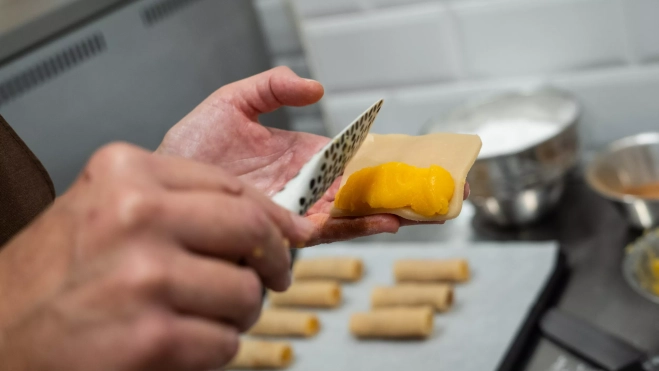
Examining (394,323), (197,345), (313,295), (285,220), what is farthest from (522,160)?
(197,345)

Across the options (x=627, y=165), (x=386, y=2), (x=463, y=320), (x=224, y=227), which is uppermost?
(x=224, y=227)

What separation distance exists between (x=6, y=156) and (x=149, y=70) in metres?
0.56

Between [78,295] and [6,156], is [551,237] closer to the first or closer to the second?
[6,156]

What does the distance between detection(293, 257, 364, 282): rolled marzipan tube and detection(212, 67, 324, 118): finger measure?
1.82 feet

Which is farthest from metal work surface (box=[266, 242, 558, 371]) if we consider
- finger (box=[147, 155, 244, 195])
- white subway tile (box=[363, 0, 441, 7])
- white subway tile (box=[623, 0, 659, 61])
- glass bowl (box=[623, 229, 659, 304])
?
finger (box=[147, 155, 244, 195])

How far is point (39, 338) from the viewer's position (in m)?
0.43

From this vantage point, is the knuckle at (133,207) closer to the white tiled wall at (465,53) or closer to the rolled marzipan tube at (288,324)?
the rolled marzipan tube at (288,324)

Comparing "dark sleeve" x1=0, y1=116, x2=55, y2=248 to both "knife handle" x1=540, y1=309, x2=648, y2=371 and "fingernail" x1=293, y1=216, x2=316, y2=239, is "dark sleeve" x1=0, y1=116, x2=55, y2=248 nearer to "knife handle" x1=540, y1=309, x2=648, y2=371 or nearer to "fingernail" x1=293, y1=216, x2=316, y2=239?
"fingernail" x1=293, y1=216, x2=316, y2=239

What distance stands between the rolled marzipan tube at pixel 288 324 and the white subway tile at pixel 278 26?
0.67 meters

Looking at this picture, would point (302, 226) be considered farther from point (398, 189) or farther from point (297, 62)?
point (297, 62)

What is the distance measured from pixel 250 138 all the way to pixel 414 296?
1.73 ft

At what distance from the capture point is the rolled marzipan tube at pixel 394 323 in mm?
1194

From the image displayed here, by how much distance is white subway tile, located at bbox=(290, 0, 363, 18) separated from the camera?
149 centimetres

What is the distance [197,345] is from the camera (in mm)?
453
